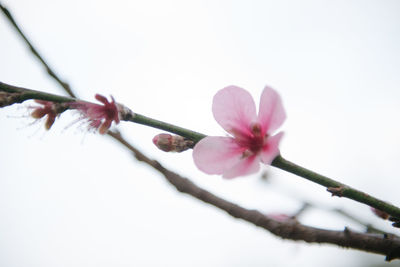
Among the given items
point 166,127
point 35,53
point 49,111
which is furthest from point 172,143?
point 35,53

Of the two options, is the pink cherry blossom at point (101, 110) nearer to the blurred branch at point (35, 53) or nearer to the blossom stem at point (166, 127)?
the blossom stem at point (166, 127)

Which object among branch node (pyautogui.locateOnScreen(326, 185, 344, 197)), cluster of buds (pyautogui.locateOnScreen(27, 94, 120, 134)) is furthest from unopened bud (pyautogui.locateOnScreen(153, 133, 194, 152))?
branch node (pyautogui.locateOnScreen(326, 185, 344, 197))

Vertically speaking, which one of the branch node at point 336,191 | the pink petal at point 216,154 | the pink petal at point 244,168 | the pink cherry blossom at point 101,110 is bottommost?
the branch node at point 336,191

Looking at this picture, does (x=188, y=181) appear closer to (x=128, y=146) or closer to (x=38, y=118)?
(x=128, y=146)

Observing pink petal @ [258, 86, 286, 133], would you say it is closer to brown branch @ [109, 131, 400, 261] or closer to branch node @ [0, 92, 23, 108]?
brown branch @ [109, 131, 400, 261]

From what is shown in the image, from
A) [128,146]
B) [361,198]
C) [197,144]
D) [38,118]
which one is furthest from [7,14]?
[361,198]

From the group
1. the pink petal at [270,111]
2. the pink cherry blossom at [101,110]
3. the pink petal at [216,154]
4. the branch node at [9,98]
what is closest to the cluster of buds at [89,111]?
the pink cherry blossom at [101,110]
